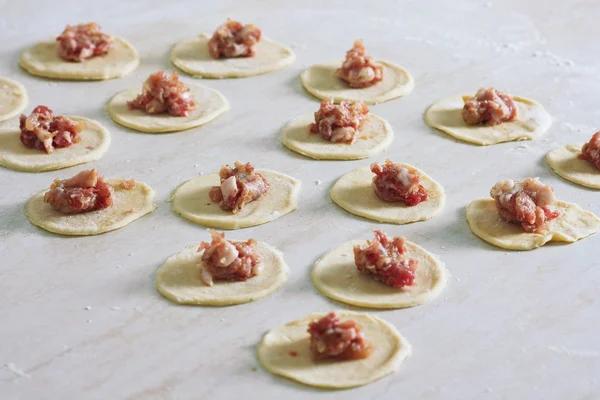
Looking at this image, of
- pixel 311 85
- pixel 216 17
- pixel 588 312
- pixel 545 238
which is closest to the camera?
pixel 588 312

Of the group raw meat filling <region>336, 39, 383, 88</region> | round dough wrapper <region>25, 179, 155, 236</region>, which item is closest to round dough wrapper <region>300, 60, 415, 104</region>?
raw meat filling <region>336, 39, 383, 88</region>

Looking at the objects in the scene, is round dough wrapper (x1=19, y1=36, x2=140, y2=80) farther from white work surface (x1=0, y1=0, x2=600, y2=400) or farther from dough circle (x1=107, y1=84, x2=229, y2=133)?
dough circle (x1=107, y1=84, x2=229, y2=133)

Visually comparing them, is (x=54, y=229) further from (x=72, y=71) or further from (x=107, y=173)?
(x=72, y=71)

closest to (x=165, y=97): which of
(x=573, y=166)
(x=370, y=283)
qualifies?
(x=370, y=283)

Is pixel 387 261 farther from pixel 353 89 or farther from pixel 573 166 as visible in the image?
pixel 353 89

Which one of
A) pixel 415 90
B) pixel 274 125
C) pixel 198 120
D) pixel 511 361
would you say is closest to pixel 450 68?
pixel 415 90

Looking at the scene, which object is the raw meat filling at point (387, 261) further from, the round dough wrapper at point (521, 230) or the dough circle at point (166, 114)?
the dough circle at point (166, 114)
